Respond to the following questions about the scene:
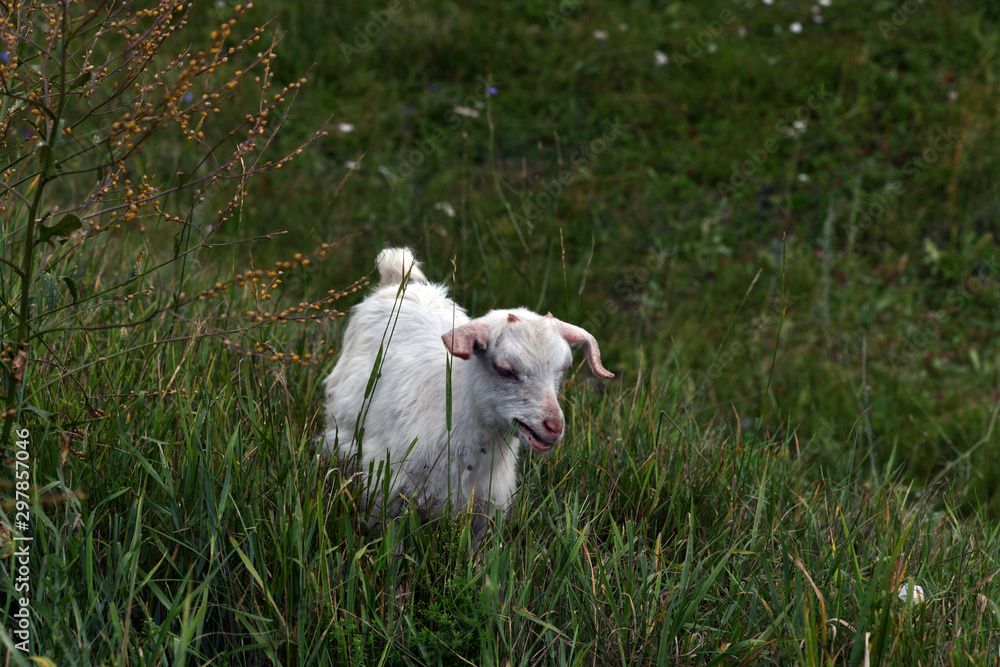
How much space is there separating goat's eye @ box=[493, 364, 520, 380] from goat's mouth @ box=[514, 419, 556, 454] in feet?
0.51

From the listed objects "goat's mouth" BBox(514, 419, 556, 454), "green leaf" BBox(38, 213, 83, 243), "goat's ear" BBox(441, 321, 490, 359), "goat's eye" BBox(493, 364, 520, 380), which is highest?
"green leaf" BBox(38, 213, 83, 243)

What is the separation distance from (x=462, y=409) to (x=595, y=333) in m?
3.36

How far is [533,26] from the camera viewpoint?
913 centimetres

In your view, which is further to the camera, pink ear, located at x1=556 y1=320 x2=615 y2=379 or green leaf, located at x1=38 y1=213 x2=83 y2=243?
pink ear, located at x1=556 y1=320 x2=615 y2=379

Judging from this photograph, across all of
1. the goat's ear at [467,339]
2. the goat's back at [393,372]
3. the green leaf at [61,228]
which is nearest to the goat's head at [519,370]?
the goat's ear at [467,339]

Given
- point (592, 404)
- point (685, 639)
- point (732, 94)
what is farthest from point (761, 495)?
point (732, 94)

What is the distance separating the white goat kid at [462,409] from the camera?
9.47 ft

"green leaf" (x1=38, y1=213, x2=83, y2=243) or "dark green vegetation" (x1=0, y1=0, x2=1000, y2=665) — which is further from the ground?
"green leaf" (x1=38, y1=213, x2=83, y2=243)

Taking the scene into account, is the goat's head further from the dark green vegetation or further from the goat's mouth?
the dark green vegetation

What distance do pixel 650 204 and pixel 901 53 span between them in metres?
3.40

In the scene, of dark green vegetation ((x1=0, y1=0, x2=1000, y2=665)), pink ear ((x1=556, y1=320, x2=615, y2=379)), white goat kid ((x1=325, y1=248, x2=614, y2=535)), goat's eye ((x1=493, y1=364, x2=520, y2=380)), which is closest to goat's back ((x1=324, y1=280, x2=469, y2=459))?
white goat kid ((x1=325, y1=248, x2=614, y2=535))

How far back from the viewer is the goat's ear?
112 inches

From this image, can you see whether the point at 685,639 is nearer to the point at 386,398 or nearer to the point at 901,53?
the point at 386,398

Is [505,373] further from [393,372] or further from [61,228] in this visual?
[61,228]
